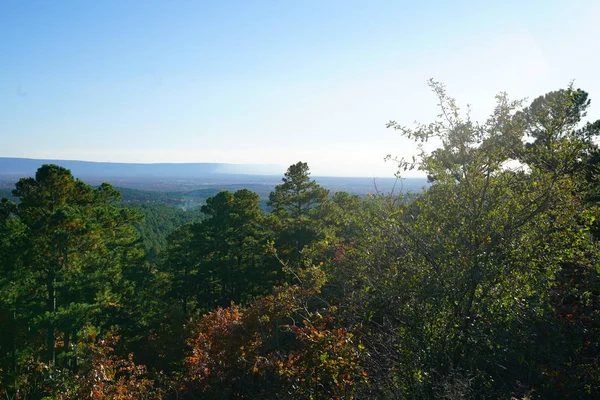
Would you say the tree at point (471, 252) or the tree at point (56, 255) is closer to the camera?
the tree at point (471, 252)

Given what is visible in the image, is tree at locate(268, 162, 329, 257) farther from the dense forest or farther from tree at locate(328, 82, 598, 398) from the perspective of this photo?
tree at locate(328, 82, 598, 398)

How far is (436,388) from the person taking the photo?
4.53 metres

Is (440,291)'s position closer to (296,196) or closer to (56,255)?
(56,255)

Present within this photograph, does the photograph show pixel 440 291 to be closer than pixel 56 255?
Yes

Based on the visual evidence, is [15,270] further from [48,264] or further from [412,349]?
[412,349]

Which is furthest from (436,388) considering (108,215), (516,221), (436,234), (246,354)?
(108,215)

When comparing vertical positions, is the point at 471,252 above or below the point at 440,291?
above

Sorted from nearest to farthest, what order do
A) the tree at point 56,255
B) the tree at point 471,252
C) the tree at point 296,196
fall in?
the tree at point 471,252 < the tree at point 56,255 < the tree at point 296,196

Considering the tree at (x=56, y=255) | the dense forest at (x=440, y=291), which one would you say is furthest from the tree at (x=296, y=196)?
the dense forest at (x=440, y=291)

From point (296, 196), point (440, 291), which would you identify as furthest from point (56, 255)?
point (296, 196)

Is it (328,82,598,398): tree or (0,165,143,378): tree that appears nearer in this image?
(328,82,598,398): tree

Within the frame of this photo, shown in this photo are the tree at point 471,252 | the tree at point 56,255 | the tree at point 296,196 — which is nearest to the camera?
the tree at point 471,252

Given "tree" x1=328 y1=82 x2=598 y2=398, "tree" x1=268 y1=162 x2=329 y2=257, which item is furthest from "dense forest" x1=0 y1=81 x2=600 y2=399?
"tree" x1=268 y1=162 x2=329 y2=257

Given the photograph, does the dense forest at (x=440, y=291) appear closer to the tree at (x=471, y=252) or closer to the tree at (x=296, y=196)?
the tree at (x=471, y=252)
